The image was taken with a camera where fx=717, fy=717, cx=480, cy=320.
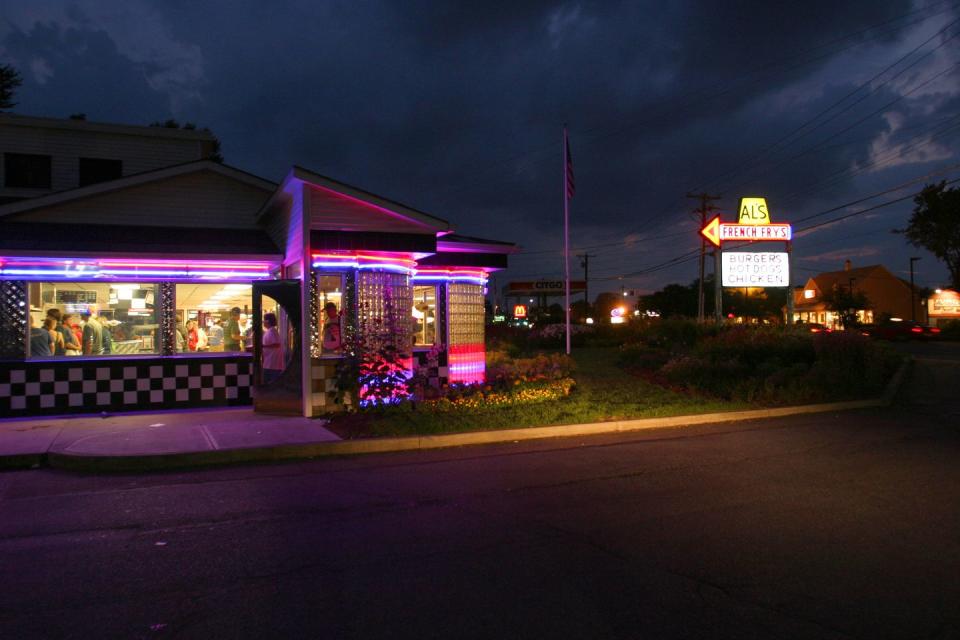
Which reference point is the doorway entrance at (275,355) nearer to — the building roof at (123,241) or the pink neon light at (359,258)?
the pink neon light at (359,258)

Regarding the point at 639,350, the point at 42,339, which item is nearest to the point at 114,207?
the point at 42,339

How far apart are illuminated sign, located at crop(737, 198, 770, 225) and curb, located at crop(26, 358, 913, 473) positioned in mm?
14804

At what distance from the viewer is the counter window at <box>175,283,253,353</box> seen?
13.3 m

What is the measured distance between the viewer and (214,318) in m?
13.6

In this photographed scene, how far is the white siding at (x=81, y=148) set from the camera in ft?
60.2

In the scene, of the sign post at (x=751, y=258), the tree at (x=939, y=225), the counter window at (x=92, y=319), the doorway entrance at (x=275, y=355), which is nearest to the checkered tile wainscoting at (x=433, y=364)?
the doorway entrance at (x=275, y=355)

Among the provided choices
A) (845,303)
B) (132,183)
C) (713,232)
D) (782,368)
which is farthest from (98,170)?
(845,303)

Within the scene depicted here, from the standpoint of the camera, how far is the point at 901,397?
1678cm

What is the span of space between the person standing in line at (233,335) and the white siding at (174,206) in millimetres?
2503

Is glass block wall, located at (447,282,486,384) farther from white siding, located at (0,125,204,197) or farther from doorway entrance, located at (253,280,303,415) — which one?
white siding, located at (0,125,204,197)

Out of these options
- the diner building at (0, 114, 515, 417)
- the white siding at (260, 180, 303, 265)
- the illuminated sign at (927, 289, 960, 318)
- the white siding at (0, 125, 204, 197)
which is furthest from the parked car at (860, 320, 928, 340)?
the white siding at (260, 180, 303, 265)

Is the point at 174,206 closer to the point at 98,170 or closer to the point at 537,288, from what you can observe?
the point at 98,170

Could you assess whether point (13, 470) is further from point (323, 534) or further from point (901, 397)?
point (901, 397)

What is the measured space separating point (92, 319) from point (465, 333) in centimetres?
753
